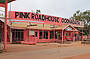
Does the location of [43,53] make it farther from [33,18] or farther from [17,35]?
[33,18]

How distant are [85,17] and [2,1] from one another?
42.6 meters

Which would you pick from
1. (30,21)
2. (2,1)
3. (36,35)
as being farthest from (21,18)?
(2,1)

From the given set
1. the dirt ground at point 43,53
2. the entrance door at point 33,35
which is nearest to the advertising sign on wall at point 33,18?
the entrance door at point 33,35

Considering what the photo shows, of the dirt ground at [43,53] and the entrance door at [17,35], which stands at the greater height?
the entrance door at [17,35]

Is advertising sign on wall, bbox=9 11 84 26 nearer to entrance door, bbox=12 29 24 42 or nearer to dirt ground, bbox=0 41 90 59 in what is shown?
entrance door, bbox=12 29 24 42

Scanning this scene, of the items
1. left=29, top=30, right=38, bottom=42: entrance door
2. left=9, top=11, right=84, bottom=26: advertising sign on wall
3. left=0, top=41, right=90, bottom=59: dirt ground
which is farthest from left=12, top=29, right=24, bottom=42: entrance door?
left=0, top=41, right=90, bottom=59: dirt ground

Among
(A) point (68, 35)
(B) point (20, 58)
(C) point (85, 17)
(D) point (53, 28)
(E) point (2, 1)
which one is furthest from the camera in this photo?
(C) point (85, 17)

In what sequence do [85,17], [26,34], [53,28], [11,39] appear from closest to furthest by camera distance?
[11,39]
[26,34]
[53,28]
[85,17]

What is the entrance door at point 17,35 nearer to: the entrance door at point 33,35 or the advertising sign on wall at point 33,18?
the entrance door at point 33,35

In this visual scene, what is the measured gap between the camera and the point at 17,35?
26266mm

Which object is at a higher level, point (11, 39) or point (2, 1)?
point (2, 1)

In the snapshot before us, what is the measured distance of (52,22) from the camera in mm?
31703

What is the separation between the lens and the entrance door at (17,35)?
2572 centimetres

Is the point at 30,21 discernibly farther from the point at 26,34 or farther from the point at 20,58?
the point at 20,58
